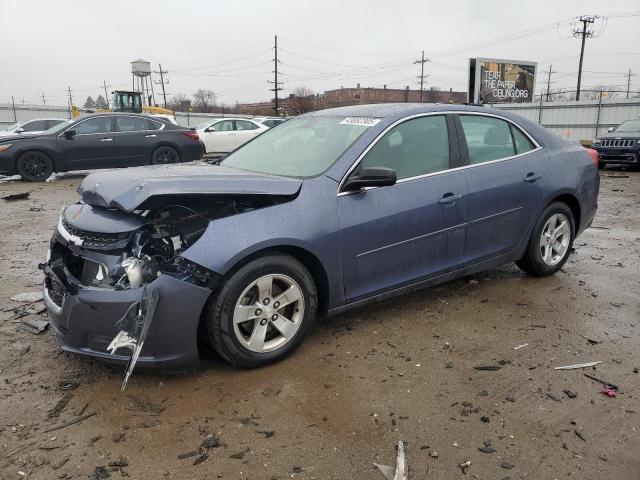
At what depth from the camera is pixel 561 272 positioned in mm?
5266

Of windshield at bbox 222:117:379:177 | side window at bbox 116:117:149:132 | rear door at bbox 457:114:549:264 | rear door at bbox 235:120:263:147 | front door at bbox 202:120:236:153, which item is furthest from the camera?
rear door at bbox 235:120:263:147

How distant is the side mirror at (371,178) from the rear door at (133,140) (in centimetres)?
1043

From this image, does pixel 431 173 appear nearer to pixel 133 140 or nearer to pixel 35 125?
pixel 133 140

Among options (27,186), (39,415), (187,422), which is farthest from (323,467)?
(27,186)

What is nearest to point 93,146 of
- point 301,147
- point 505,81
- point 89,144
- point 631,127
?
point 89,144

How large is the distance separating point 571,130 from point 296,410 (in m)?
28.5

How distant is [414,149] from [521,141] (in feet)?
4.29

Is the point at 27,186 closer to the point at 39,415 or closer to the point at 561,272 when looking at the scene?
the point at 39,415

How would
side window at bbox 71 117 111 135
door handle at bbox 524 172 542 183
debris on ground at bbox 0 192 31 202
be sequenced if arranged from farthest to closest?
side window at bbox 71 117 111 135 < debris on ground at bbox 0 192 31 202 < door handle at bbox 524 172 542 183

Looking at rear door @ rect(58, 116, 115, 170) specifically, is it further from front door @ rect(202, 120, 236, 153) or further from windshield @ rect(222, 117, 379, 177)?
windshield @ rect(222, 117, 379, 177)

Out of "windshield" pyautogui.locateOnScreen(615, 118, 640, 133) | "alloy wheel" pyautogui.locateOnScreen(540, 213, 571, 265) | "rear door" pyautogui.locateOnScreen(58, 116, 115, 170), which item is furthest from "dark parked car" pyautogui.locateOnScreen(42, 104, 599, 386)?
"windshield" pyautogui.locateOnScreen(615, 118, 640, 133)

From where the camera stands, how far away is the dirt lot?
2.45 m

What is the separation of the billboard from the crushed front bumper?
3119 centimetres

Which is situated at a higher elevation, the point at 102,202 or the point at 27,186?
the point at 102,202
